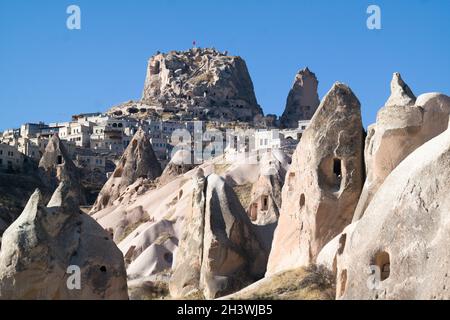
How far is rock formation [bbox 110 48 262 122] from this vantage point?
174000 millimetres

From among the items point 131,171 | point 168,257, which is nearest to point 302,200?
point 168,257

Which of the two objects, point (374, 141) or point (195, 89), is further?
point (195, 89)

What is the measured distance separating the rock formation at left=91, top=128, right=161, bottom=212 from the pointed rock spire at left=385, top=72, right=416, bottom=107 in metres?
44.8

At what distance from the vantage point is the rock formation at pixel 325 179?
113 feet

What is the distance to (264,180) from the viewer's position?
54406 mm

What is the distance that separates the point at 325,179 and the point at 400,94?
11.7ft

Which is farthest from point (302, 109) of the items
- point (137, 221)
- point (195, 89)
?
point (137, 221)

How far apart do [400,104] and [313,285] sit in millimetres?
5672

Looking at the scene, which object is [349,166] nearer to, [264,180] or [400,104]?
Answer: [400,104]

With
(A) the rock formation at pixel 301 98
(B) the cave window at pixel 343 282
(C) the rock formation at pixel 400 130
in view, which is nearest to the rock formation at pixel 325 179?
(C) the rock formation at pixel 400 130

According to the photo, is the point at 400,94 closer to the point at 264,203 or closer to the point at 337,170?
the point at 337,170

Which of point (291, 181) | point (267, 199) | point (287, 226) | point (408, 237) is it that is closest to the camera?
point (408, 237)

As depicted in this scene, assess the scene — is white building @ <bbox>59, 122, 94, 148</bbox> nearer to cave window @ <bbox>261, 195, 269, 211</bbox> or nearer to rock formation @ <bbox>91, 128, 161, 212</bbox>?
rock formation @ <bbox>91, 128, 161, 212</bbox>

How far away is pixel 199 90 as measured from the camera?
7175 inches
